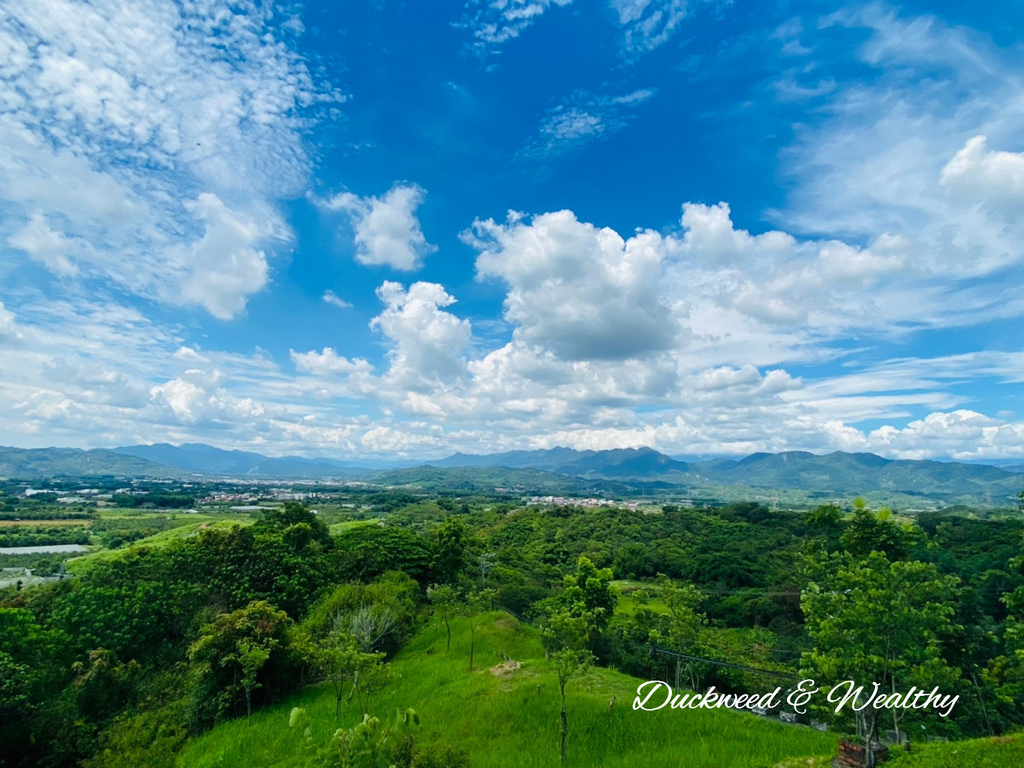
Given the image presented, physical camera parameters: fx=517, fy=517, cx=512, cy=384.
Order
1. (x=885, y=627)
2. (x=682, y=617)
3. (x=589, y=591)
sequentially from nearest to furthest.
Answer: (x=885, y=627) < (x=589, y=591) < (x=682, y=617)

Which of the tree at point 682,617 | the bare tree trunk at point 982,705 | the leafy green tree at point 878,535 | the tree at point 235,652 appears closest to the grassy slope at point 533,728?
the tree at point 235,652

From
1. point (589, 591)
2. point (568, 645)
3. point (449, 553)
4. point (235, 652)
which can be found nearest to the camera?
point (568, 645)

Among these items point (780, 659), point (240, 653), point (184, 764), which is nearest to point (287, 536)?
point (240, 653)

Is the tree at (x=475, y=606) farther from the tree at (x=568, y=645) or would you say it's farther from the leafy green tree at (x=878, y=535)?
the leafy green tree at (x=878, y=535)

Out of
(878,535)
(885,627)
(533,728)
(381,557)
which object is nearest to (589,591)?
(533,728)

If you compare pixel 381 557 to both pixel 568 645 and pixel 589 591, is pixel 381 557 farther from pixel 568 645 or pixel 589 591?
pixel 568 645
